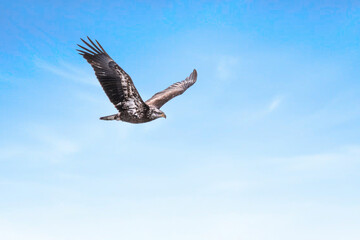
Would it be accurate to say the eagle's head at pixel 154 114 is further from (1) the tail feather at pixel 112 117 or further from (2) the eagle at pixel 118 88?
(1) the tail feather at pixel 112 117

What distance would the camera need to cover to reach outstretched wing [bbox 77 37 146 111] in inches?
488

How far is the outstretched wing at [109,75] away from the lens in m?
12.4

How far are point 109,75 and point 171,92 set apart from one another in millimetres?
5612

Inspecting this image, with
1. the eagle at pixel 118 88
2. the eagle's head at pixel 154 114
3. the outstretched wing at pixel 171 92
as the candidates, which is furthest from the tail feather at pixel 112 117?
the outstretched wing at pixel 171 92

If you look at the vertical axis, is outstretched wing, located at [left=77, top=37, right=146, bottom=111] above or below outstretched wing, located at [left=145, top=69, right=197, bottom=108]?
below

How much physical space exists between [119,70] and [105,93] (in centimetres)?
94

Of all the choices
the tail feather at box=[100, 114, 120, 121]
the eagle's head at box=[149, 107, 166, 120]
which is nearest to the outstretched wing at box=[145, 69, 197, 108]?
the eagle's head at box=[149, 107, 166, 120]

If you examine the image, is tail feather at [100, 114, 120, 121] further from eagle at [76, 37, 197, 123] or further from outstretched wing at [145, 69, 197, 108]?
outstretched wing at [145, 69, 197, 108]

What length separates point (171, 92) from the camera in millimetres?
17781

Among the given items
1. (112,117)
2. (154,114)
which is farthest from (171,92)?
(112,117)

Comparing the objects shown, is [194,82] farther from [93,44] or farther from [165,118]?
[93,44]

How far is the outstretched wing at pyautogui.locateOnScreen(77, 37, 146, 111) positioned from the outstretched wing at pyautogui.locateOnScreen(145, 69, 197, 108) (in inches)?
133

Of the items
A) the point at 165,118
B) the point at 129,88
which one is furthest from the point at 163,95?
the point at 129,88

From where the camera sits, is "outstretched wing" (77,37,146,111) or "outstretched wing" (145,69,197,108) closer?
"outstretched wing" (77,37,146,111)
